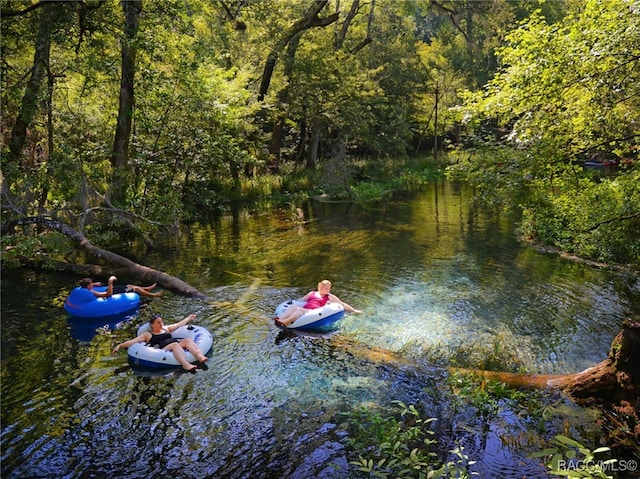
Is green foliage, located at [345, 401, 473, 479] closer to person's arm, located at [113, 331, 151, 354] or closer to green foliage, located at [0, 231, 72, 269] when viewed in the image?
person's arm, located at [113, 331, 151, 354]

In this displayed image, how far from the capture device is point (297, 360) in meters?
7.86

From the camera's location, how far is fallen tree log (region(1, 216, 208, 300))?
10953 millimetres

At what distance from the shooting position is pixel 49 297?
1081 cm

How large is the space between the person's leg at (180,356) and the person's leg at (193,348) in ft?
0.37

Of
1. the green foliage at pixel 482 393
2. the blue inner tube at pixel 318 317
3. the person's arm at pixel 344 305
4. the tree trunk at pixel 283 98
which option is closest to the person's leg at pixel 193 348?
the blue inner tube at pixel 318 317

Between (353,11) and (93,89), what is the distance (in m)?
16.3

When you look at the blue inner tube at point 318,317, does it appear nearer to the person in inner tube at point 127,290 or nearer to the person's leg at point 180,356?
the person's leg at point 180,356

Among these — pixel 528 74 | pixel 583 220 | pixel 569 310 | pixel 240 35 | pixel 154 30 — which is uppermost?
pixel 240 35

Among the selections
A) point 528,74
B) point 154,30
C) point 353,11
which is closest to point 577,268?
point 528,74

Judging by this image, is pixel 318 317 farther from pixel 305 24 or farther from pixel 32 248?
pixel 305 24

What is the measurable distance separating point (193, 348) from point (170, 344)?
36 cm

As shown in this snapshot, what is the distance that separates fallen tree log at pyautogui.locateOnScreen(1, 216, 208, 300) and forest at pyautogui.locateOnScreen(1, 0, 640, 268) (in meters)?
0.32

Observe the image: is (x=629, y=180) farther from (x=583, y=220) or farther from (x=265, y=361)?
(x=265, y=361)

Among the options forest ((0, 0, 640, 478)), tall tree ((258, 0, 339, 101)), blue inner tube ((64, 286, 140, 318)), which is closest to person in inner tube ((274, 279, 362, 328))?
forest ((0, 0, 640, 478))
